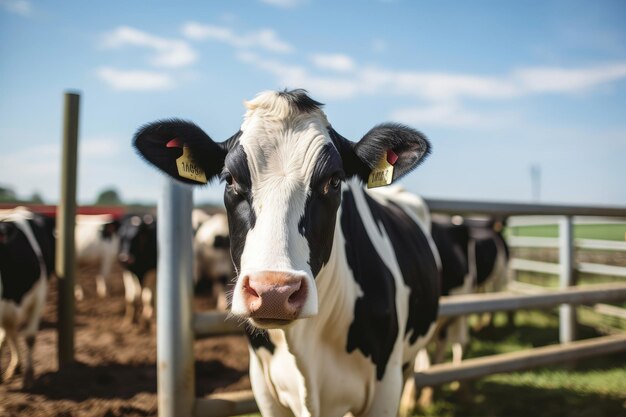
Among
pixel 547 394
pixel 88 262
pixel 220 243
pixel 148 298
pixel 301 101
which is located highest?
pixel 301 101

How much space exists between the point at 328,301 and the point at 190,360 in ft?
2.64

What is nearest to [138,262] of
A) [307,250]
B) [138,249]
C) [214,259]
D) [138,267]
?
[138,267]

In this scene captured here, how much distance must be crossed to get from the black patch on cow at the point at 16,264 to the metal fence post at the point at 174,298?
2.83m

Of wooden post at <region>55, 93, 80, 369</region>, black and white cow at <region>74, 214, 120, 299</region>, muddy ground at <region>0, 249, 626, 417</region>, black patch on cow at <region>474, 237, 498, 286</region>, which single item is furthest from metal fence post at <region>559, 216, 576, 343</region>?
black and white cow at <region>74, 214, 120, 299</region>

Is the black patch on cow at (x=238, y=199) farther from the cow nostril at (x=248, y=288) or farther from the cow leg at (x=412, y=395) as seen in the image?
the cow leg at (x=412, y=395)

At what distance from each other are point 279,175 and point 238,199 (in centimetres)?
19

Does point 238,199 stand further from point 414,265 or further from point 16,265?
point 16,265

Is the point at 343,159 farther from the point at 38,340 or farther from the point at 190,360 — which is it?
the point at 38,340

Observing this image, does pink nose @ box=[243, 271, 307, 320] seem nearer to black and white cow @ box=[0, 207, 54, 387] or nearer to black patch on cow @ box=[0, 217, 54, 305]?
black and white cow @ box=[0, 207, 54, 387]

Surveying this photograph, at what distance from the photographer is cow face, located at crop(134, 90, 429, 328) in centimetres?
147

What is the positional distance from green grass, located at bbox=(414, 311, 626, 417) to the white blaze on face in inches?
108

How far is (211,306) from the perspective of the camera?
8.91 metres

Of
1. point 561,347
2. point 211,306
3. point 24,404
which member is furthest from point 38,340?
point 561,347

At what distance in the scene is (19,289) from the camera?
446 centimetres
